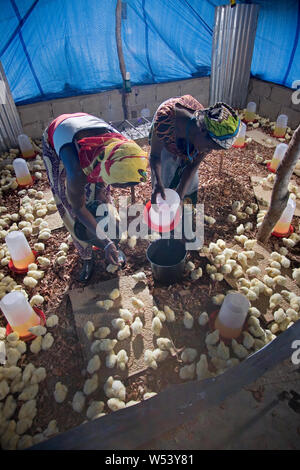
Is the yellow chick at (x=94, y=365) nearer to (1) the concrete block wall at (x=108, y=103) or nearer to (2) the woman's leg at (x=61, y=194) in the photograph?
(2) the woman's leg at (x=61, y=194)

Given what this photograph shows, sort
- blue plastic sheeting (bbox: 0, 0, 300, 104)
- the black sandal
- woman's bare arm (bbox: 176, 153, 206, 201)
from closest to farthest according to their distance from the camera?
woman's bare arm (bbox: 176, 153, 206, 201) → the black sandal → blue plastic sheeting (bbox: 0, 0, 300, 104)

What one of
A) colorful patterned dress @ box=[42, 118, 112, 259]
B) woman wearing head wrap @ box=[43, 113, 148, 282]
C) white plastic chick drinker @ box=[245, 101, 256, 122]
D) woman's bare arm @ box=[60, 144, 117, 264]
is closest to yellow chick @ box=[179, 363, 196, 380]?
woman wearing head wrap @ box=[43, 113, 148, 282]

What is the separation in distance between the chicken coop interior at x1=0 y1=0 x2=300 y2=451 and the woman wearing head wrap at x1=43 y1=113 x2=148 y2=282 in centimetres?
3

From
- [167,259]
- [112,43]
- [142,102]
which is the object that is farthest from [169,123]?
[142,102]

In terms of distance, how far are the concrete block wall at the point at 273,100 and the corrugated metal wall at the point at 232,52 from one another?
215mm

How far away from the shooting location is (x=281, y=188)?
2.71 m


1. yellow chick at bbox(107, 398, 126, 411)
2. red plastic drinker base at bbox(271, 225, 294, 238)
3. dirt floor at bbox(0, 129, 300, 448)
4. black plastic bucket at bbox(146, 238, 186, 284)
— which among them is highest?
black plastic bucket at bbox(146, 238, 186, 284)

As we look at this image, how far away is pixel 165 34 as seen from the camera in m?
5.38

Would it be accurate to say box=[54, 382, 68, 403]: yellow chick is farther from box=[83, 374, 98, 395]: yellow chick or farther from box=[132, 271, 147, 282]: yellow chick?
box=[132, 271, 147, 282]: yellow chick

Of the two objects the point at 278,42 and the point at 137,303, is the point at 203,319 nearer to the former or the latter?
the point at 137,303

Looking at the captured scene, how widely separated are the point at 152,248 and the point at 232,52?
5.02 metres

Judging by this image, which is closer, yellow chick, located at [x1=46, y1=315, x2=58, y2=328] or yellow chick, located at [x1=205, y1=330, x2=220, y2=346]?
yellow chick, located at [x1=205, y1=330, x2=220, y2=346]

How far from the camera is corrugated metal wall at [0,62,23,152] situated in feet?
15.4

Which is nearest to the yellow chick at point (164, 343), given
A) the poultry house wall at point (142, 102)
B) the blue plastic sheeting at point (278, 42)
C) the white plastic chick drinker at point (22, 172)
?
the white plastic chick drinker at point (22, 172)
